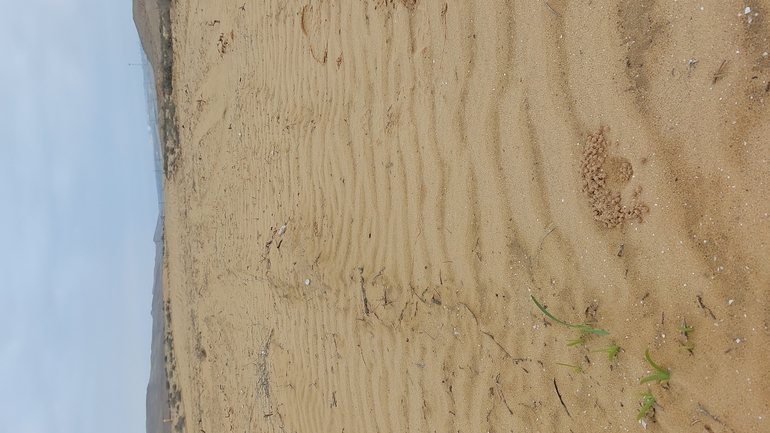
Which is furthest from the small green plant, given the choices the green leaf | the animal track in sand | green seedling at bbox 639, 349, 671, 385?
the animal track in sand

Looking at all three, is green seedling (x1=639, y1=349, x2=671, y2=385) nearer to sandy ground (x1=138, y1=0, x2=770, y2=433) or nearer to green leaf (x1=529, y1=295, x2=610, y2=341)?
sandy ground (x1=138, y1=0, x2=770, y2=433)

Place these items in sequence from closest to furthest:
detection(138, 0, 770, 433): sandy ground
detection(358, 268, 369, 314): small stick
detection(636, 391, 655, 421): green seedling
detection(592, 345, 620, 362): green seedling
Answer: detection(138, 0, 770, 433): sandy ground
detection(636, 391, 655, 421): green seedling
detection(592, 345, 620, 362): green seedling
detection(358, 268, 369, 314): small stick

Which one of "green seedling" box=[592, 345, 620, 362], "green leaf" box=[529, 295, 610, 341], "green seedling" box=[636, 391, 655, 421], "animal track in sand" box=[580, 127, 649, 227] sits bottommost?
"green seedling" box=[636, 391, 655, 421]

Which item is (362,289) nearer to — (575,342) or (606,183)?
(575,342)

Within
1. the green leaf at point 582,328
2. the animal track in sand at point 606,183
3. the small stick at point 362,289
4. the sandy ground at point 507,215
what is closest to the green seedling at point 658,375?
the sandy ground at point 507,215

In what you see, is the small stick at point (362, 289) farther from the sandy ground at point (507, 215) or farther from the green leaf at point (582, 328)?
the green leaf at point (582, 328)

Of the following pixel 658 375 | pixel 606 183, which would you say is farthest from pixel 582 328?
pixel 606 183

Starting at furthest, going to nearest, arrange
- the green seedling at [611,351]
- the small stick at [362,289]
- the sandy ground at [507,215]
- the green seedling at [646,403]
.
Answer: the small stick at [362,289] → the green seedling at [611,351] → the green seedling at [646,403] → the sandy ground at [507,215]
